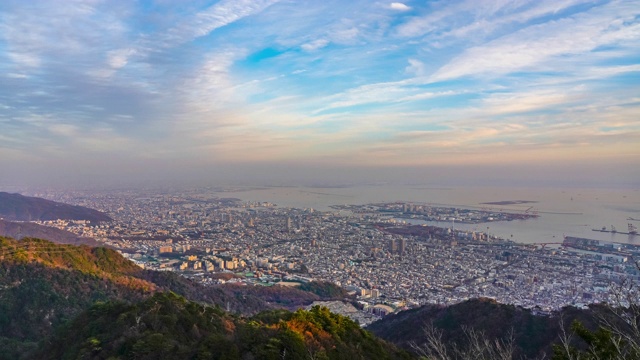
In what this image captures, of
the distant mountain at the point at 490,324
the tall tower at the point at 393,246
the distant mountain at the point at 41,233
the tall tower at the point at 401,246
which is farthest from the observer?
the distant mountain at the point at 41,233

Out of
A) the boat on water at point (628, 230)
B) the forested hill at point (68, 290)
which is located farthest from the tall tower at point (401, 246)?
the boat on water at point (628, 230)

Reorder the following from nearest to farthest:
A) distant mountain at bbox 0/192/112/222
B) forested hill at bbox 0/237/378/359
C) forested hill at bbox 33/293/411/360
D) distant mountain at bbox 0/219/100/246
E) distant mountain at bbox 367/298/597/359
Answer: forested hill at bbox 33/293/411/360 → distant mountain at bbox 367/298/597/359 → forested hill at bbox 0/237/378/359 → distant mountain at bbox 0/219/100/246 → distant mountain at bbox 0/192/112/222

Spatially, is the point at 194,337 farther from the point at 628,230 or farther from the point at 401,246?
the point at 628,230

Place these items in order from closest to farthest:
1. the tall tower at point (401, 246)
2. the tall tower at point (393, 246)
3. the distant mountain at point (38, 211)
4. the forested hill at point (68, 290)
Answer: the forested hill at point (68, 290) → the tall tower at point (401, 246) → the tall tower at point (393, 246) → the distant mountain at point (38, 211)

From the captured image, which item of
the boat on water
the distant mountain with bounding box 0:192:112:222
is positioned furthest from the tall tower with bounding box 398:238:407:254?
the distant mountain with bounding box 0:192:112:222

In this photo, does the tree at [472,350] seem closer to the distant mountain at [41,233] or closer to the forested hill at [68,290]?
A: the forested hill at [68,290]

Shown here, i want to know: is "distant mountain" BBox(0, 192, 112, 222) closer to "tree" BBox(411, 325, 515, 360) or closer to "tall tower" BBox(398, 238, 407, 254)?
"tall tower" BBox(398, 238, 407, 254)
